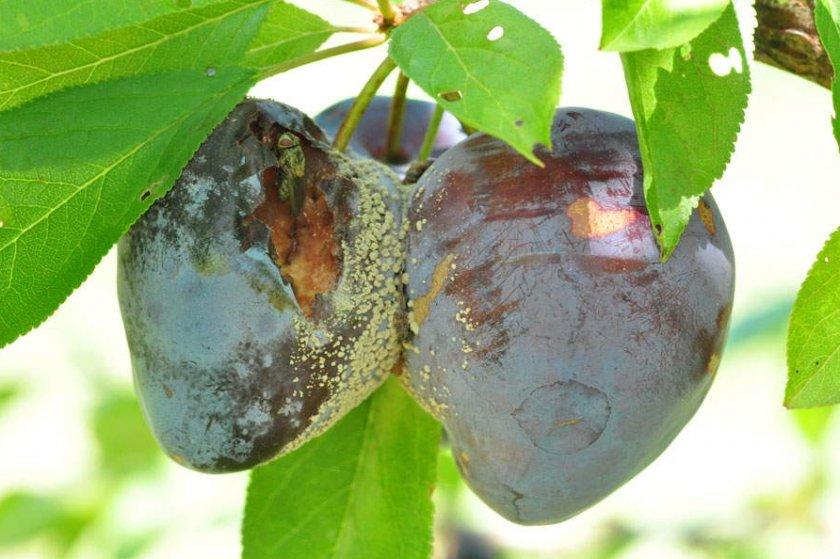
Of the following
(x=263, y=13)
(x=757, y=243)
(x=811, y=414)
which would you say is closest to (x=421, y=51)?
(x=263, y=13)

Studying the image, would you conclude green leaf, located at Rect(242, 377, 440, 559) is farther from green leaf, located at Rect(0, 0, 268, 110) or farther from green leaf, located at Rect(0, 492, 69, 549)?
green leaf, located at Rect(0, 492, 69, 549)

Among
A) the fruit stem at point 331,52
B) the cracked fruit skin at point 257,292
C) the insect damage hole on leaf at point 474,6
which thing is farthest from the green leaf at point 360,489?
the insect damage hole on leaf at point 474,6

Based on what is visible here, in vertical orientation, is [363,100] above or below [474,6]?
below

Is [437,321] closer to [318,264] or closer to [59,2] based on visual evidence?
[318,264]

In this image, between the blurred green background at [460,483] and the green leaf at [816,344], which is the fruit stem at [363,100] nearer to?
the green leaf at [816,344]

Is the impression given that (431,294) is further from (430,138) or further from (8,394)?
(8,394)

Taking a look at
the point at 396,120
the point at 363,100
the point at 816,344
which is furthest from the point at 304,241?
the point at 816,344

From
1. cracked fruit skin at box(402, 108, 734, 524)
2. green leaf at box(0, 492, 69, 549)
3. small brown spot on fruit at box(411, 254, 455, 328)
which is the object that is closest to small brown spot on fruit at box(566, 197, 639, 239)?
cracked fruit skin at box(402, 108, 734, 524)
